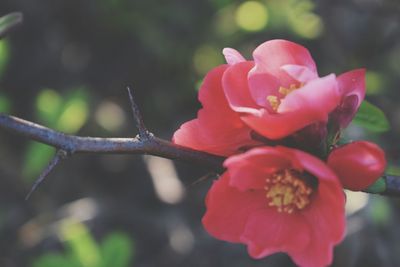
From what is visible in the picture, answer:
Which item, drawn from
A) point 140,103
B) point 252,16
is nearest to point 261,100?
point 252,16

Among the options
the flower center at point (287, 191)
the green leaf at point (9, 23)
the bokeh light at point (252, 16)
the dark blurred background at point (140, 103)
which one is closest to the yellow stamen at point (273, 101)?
the flower center at point (287, 191)

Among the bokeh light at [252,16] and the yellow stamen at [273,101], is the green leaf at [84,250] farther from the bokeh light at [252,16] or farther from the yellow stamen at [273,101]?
the yellow stamen at [273,101]

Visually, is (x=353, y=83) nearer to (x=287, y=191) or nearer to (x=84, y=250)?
(x=287, y=191)

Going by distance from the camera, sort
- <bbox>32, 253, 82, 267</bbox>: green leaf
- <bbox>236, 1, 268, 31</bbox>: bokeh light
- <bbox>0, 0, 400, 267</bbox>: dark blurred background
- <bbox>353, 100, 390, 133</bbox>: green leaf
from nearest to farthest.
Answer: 1. <bbox>353, 100, 390, 133</bbox>: green leaf
2. <bbox>32, 253, 82, 267</bbox>: green leaf
3. <bbox>0, 0, 400, 267</bbox>: dark blurred background
4. <bbox>236, 1, 268, 31</bbox>: bokeh light

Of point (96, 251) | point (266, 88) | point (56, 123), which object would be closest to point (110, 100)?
point (56, 123)

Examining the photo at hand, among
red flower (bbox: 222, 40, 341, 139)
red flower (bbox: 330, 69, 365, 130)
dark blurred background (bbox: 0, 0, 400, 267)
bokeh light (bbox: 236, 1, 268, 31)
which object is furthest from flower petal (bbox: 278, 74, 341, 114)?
bokeh light (bbox: 236, 1, 268, 31)

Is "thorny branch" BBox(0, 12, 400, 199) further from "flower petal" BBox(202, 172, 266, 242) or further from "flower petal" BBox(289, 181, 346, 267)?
"flower petal" BBox(289, 181, 346, 267)
